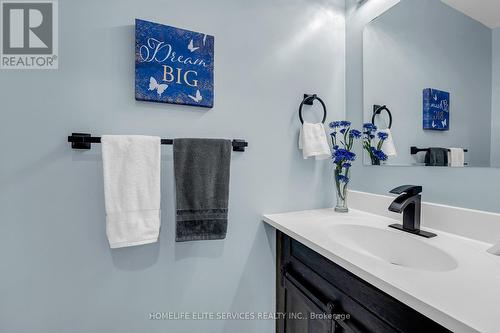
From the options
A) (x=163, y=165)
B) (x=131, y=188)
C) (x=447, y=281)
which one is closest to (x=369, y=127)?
(x=447, y=281)

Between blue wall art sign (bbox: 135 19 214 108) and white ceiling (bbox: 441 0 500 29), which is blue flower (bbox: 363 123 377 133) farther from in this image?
blue wall art sign (bbox: 135 19 214 108)

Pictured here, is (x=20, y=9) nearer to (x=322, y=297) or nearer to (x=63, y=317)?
(x=63, y=317)

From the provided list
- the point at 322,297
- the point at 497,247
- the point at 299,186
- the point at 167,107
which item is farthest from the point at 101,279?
the point at 497,247

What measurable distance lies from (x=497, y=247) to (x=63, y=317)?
1.55 metres

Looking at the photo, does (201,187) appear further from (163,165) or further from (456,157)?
(456,157)

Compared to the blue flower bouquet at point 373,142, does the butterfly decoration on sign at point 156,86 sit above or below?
above

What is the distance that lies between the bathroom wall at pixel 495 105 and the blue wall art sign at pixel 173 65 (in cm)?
107

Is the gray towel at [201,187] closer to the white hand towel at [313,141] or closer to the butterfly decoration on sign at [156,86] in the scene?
the butterfly decoration on sign at [156,86]

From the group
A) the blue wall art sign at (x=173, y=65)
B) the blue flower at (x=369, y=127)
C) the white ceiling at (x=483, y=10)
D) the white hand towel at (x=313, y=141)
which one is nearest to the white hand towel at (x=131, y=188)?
the blue wall art sign at (x=173, y=65)

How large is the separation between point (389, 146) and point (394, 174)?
147 mm

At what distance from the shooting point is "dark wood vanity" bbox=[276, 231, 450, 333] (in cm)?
57

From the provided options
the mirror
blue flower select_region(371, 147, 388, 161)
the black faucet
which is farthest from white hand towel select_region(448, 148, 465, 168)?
blue flower select_region(371, 147, 388, 161)

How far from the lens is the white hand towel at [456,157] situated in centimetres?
90

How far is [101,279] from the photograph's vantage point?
0.95m
